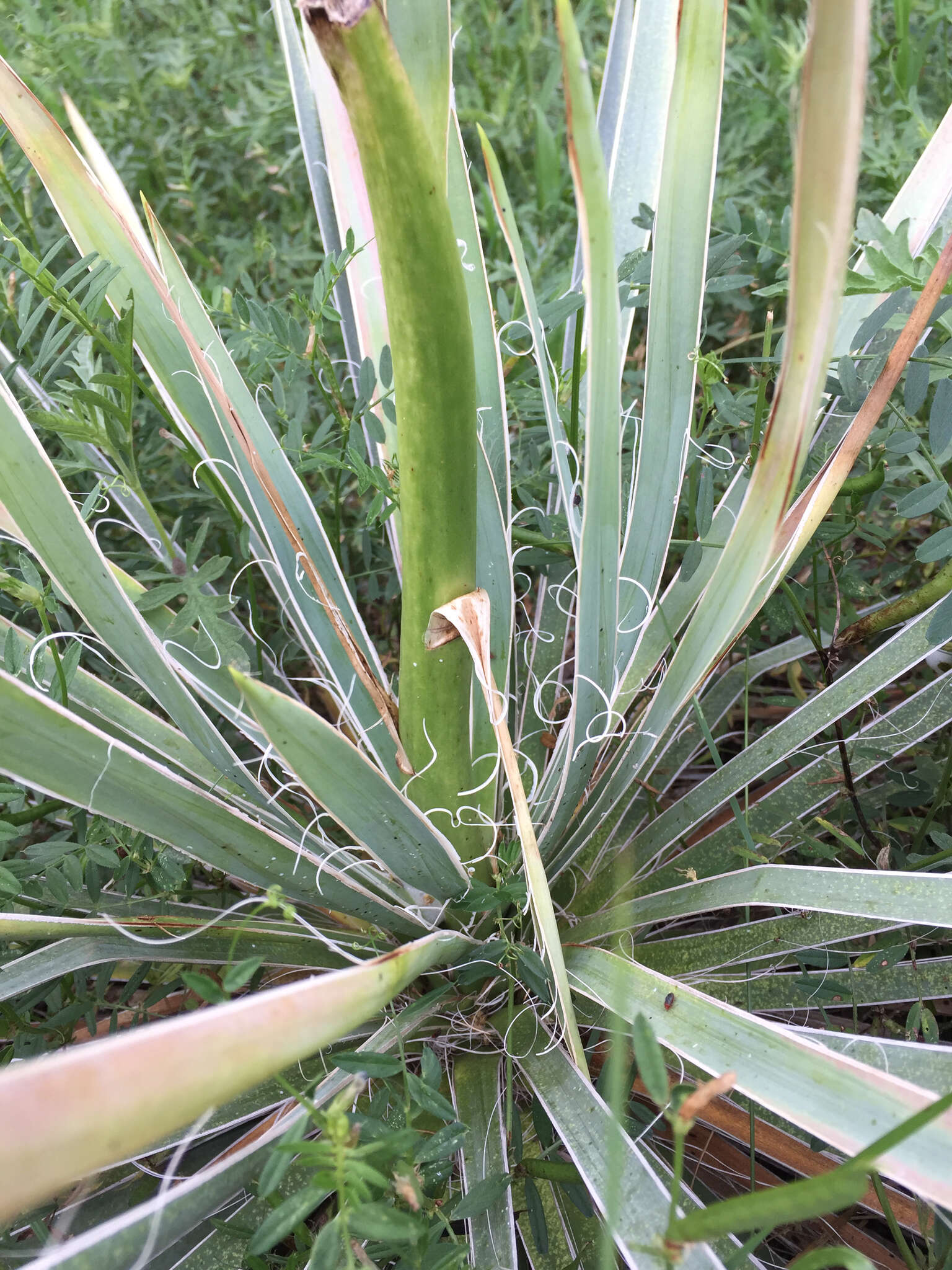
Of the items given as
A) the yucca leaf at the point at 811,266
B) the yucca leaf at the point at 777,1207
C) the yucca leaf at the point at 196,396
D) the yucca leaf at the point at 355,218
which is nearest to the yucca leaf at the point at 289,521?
the yucca leaf at the point at 196,396

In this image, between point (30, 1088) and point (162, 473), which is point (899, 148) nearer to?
point (162, 473)

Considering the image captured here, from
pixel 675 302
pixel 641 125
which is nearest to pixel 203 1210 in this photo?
pixel 675 302

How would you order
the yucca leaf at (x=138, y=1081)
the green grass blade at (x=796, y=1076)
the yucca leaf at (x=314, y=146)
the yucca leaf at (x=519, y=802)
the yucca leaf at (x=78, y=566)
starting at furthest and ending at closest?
the yucca leaf at (x=314, y=146), the yucca leaf at (x=78, y=566), the yucca leaf at (x=519, y=802), the green grass blade at (x=796, y=1076), the yucca leaf at (x=138, y=1081)

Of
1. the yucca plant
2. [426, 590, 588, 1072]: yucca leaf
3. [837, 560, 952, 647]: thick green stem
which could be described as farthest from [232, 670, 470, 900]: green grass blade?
[837, 560, 952, 647]: thick green stem

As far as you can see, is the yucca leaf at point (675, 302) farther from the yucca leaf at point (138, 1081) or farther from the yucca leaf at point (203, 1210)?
the yucca leaf at point (138, 1081)

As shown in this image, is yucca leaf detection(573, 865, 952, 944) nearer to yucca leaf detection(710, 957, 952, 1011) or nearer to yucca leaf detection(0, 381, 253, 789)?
yucca leaf detection(710, 957, 952, 1011)

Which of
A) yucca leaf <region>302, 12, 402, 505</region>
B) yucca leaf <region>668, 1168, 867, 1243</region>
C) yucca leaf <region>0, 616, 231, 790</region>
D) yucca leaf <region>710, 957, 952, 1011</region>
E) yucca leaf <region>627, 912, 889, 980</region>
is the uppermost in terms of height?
yucca leaf <region>302, 12, 402, 505</region>

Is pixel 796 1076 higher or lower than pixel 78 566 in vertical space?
lower

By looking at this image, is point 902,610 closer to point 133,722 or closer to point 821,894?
point 821,894
